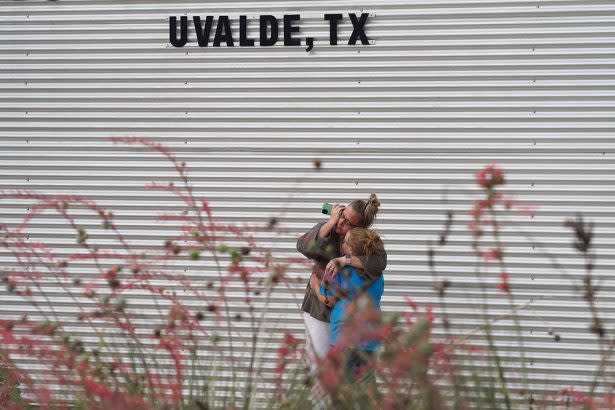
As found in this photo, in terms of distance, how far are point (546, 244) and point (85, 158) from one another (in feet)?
12.1

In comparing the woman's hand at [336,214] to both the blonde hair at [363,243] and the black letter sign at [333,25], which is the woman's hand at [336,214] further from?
the black letter sign at [333,25]

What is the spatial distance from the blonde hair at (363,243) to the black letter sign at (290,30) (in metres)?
2.21

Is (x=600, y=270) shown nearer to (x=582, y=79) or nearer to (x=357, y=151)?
(x=582, y=79)

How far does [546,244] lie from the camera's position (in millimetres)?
6742

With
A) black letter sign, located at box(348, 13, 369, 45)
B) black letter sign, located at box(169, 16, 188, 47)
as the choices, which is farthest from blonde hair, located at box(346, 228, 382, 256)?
black letter sign, located at box(169, 16, 188, 47)

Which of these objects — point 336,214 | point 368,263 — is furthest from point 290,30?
point 368,263

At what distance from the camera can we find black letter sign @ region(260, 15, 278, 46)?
6922 mm

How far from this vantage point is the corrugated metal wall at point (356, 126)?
6.71m

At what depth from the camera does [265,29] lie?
6.94 metres

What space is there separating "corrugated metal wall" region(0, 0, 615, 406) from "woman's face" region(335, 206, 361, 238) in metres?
0.98

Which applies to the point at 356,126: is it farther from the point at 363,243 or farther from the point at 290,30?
the point at 363,243

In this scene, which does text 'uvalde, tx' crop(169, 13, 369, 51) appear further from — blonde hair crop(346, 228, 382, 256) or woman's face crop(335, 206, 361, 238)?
blonde hair crop(346, 228, 382, 256)

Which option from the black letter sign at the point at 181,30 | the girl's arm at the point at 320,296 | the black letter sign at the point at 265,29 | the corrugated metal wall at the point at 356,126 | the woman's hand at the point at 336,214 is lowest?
the girl's arm at the point at 320,296

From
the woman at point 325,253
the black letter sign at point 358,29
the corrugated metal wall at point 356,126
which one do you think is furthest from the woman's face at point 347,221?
the black letter sign at point 358,29
